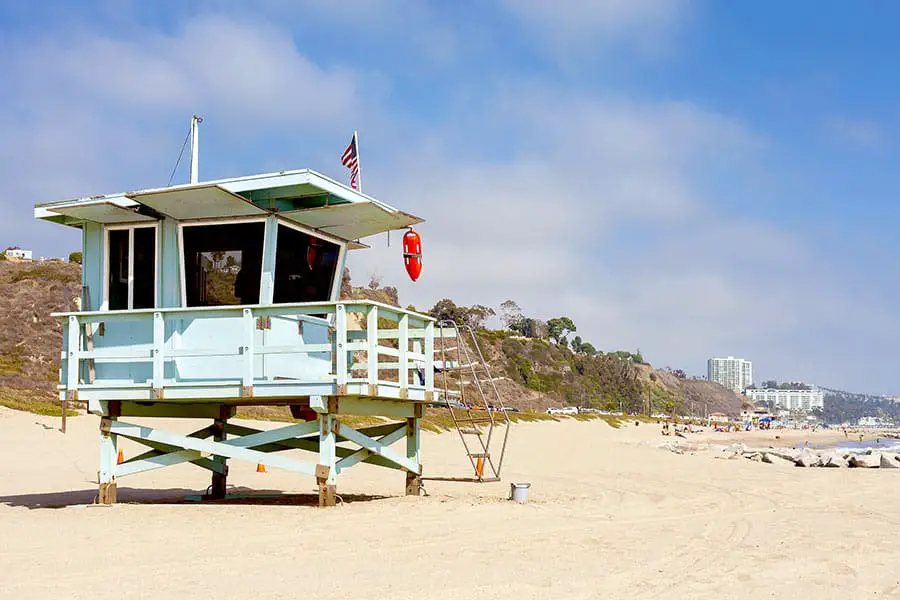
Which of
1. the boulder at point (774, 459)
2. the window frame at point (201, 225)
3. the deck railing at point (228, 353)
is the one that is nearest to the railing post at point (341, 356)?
the deck railing at point (228, 353)

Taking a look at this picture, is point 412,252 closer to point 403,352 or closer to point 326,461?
point 403,352

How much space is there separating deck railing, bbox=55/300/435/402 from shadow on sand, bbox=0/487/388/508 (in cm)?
180

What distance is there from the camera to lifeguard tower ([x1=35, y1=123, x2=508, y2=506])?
11.4 metres

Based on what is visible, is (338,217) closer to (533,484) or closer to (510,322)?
(533,484)

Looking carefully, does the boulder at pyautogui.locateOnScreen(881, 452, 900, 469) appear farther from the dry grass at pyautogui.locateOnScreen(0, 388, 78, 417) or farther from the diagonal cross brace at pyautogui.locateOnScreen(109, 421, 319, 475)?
the dry grass at pyautogui.locateOnScreen(0, 388, 78, 417)

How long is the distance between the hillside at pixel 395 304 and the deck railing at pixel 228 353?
99cm

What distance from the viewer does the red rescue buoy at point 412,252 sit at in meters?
13.2

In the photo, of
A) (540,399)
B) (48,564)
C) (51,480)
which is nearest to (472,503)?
(48,564)

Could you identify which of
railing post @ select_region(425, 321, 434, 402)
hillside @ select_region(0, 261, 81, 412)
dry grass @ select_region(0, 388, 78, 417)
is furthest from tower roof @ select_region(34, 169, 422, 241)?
hillside @ select_region(0, 261, 81, 412)

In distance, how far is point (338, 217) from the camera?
41.7ft

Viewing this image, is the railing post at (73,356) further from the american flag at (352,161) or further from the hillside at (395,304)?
the american flag at (352,161)

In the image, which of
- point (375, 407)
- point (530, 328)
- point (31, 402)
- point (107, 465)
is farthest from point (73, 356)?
point (530, 328)

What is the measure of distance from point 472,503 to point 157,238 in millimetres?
5656

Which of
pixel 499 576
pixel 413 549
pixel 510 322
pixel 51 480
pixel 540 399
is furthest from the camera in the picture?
pixel 510 322
